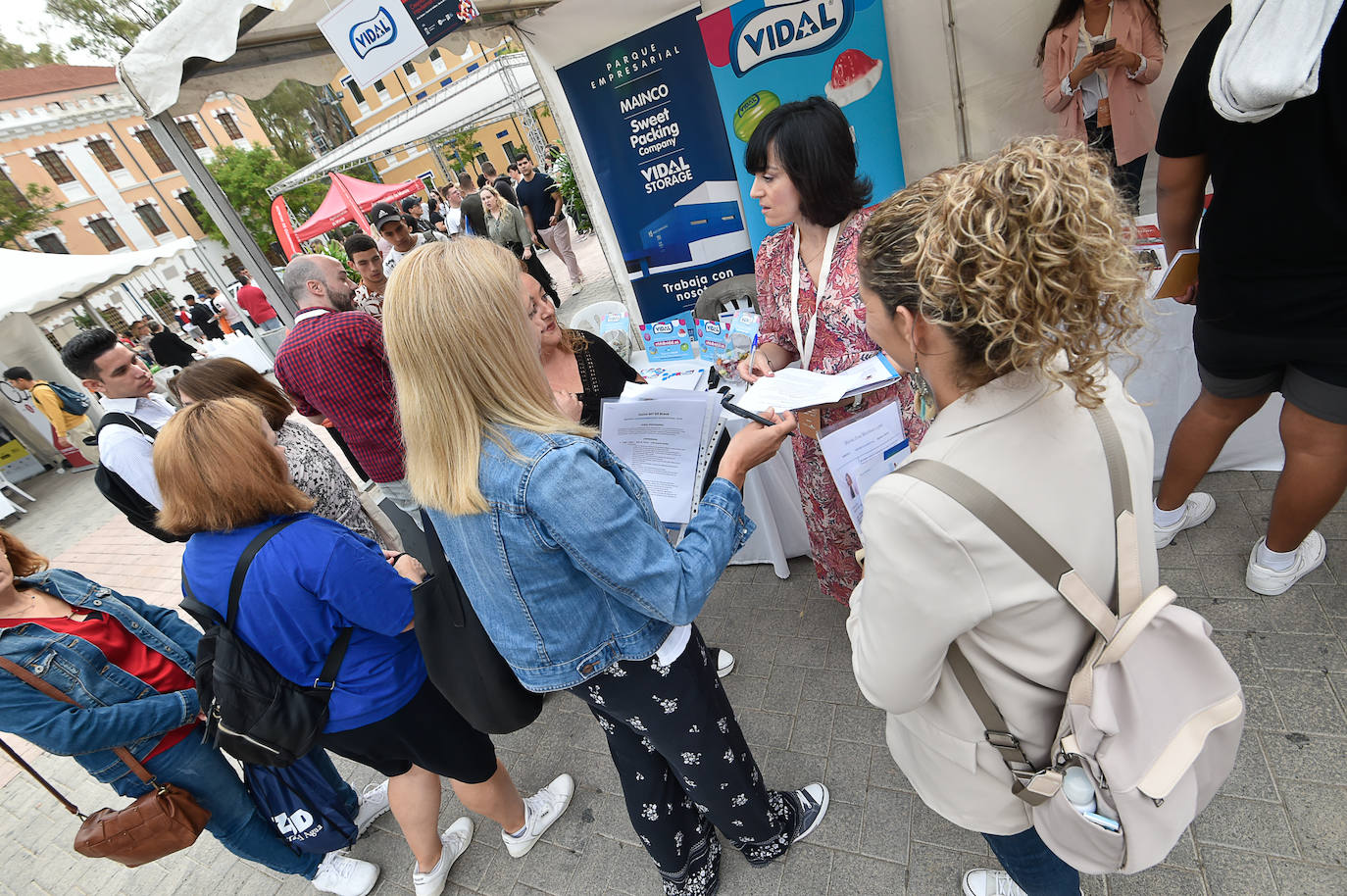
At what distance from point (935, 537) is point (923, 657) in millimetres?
232

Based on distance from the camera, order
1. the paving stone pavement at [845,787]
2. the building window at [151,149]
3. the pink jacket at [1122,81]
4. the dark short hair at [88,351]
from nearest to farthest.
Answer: the paving stone pavement at [845,787] < the pink jacket at [1122,81] < the dark short hair at [88,351] < the building window at [151,149]

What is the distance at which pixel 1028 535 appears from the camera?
0.82m

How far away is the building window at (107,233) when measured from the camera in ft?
89.8

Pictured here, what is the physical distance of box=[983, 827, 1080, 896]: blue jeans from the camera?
4.15 ft

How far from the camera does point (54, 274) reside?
8.48 m

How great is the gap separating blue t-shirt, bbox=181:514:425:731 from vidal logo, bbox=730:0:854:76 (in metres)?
3.14

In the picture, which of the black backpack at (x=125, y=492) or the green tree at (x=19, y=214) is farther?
the green tree at (x=19, y=214)

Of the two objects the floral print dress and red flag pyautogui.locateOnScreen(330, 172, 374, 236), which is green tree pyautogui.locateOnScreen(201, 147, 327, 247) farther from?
the floral print dress

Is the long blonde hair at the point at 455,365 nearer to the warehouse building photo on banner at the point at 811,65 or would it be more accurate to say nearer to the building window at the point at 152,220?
the warehouse building photo on banner at the point at 811,65

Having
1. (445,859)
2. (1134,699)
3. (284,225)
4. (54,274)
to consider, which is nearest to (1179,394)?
(1134,699)

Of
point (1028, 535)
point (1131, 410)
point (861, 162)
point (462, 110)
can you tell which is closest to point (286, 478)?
point (1028, 535)

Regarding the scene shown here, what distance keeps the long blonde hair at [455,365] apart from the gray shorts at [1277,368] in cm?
211

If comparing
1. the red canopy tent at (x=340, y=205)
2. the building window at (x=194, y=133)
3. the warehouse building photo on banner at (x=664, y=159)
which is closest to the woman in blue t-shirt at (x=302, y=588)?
the warehouse building photo on banner at (x=664, y=159)

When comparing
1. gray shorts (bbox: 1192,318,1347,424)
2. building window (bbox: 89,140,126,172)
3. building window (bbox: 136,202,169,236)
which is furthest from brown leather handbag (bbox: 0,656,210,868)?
building window (bbox: 89,140,126,172)
